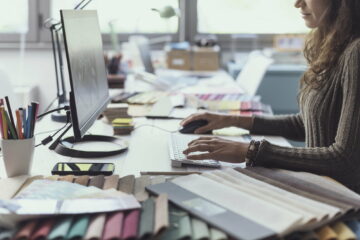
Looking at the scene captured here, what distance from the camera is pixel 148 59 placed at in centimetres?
327

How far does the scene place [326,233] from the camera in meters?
→ 0.92

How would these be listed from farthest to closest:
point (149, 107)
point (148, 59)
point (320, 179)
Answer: point (148, 59), point (149, 107), point (320, 179)

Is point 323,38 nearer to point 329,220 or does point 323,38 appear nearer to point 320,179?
point 320,179

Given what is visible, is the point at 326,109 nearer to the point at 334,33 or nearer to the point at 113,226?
the point at 334,33

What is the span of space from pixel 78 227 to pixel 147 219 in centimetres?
12

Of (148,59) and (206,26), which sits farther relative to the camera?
(206,26)

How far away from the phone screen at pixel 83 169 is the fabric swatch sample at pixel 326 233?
1.86 feet

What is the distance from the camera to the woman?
51.1 inches

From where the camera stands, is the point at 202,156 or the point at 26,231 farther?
the point at 202,156

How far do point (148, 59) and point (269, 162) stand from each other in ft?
6.81

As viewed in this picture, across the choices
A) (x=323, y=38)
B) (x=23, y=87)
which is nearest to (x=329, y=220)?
(x=323, y=38)

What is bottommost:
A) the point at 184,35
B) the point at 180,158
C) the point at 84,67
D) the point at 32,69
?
the point at 32,69

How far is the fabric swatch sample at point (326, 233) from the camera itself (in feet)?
2.96

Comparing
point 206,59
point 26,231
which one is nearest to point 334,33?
point 26,231
